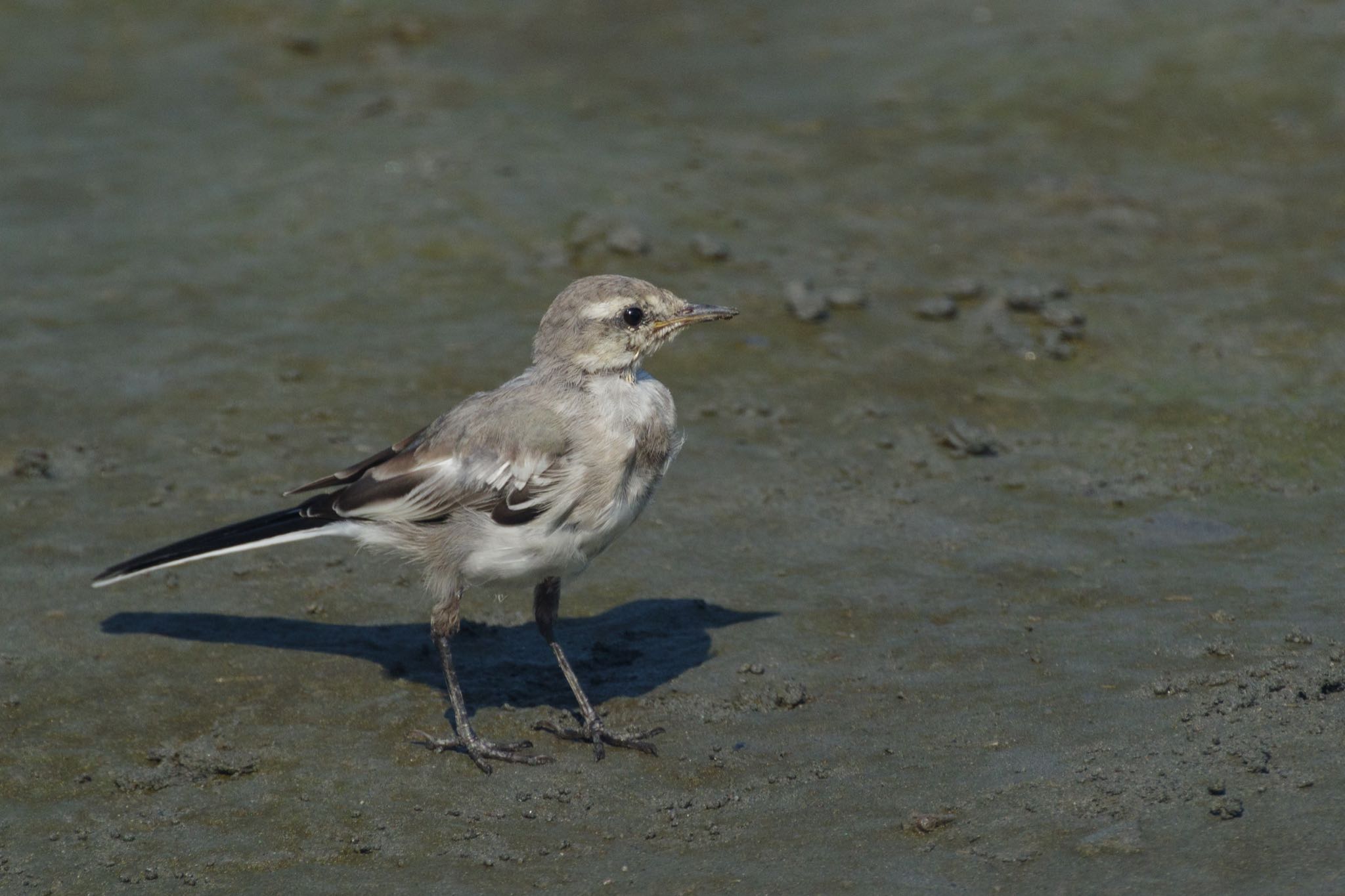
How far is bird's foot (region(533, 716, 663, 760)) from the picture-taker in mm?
6699

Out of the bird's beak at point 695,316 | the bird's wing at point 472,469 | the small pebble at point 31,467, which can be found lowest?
the small pebble at point 31,467

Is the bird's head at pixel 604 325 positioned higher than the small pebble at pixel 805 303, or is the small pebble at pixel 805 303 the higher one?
the bird's head at pixel 604 325

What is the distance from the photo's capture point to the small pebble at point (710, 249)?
11.9m

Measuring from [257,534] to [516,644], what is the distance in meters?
1.50

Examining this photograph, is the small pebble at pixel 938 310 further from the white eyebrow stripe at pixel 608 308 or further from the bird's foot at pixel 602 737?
the bird's foot at pixel 602 737

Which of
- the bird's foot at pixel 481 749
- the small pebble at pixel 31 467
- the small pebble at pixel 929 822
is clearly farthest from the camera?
the small pebble at pixel 31 467

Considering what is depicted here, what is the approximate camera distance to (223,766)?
6504 mm

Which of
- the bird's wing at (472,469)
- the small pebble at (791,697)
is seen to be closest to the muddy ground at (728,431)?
the small pebble at (791,697)

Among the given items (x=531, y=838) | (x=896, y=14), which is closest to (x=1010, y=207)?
(x=896, y=14)

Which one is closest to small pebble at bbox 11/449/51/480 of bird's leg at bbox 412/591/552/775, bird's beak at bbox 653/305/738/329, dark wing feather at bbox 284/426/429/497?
dark wing feather at bbox 284/426/429/497

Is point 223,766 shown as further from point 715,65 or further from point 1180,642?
point 715,65

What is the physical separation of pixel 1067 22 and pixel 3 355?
10.4 m

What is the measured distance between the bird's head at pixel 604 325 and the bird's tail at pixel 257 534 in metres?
1.27

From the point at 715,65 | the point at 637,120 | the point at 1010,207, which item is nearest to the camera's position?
the point at 1010,207
